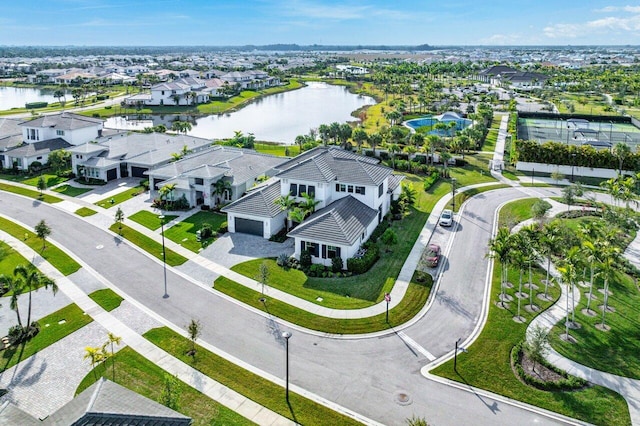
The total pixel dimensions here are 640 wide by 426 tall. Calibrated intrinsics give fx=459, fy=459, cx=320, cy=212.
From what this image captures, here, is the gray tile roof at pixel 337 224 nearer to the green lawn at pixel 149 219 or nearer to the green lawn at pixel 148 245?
the green lawn at pixel 148 245

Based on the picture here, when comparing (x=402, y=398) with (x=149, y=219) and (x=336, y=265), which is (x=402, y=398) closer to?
(x=336, y=265)

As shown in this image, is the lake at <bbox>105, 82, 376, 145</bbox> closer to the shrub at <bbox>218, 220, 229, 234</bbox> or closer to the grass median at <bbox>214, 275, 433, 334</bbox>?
the shrub at <bbox>218, 220, 229, 234</bbox>

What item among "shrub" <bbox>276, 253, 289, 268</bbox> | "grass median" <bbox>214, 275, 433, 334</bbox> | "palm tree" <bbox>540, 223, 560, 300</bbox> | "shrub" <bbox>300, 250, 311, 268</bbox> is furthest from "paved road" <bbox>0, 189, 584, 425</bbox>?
"shrub" <bbox>300, 250, 311, 268</bbox>

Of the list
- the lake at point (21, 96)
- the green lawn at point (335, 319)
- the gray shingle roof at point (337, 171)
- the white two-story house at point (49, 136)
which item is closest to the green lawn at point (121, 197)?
the white two-story house at point (49, 136)

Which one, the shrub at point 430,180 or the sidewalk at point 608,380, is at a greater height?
the shrub at point 430,180

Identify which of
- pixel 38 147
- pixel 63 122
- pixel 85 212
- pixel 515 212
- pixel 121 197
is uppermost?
pixel 63 122

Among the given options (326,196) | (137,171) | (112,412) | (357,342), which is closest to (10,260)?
(137,171)

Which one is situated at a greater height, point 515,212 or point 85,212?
point 515,212
